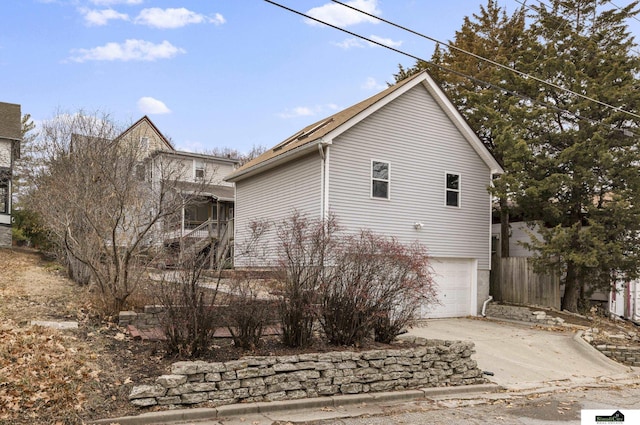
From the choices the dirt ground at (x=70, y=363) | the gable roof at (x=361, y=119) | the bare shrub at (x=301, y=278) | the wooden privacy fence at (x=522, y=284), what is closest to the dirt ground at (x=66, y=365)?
the dirt ground at (x=70, y=363)

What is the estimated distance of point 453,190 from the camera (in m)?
18.0

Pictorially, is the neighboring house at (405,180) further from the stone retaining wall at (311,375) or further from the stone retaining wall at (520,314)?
the stone retaining wall at (311,375)

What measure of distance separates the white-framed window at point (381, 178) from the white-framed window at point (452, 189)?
2.50m

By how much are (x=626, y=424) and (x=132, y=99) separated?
1811cm

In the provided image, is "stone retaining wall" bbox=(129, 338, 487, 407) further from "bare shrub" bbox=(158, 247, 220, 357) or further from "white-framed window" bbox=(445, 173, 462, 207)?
"white-framed window" bbox=(445, 173, 462, 207)

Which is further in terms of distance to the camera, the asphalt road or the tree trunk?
the tree trunk

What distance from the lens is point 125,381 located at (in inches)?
264

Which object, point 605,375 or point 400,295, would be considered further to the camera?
point 605,375

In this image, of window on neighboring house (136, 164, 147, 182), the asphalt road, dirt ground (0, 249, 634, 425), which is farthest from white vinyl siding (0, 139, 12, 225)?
the asphalt road

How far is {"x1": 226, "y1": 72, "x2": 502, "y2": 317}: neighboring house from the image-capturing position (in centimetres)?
1572

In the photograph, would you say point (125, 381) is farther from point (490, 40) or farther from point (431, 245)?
point (490, 40)

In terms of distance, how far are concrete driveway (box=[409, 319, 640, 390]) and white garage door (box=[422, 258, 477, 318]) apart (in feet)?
5.60

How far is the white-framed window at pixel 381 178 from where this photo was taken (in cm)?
1633

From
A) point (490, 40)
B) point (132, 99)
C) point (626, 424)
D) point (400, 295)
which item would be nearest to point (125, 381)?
point (400, 295)
